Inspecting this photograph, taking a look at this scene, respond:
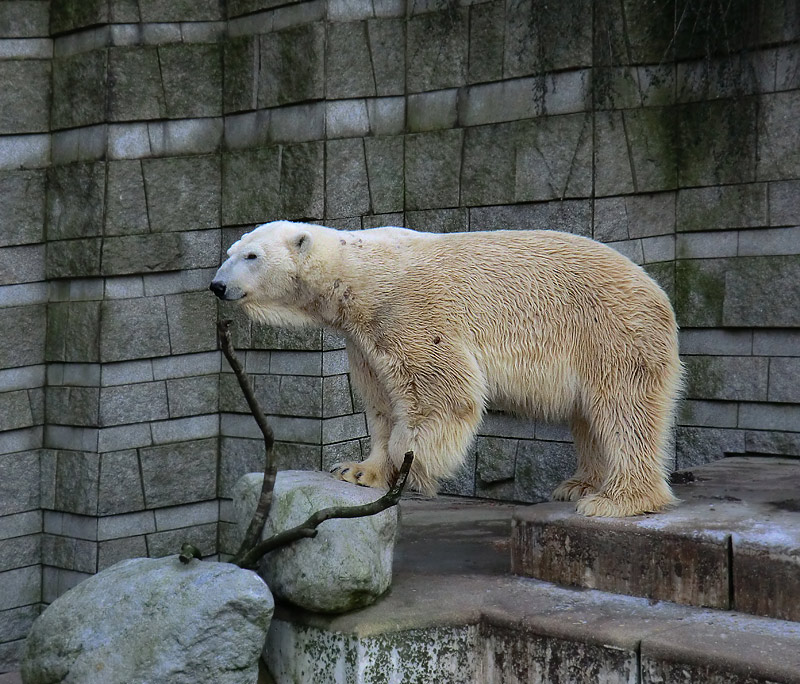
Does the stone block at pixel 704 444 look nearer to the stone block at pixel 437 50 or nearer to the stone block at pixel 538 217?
the stone block at pixel 538 217

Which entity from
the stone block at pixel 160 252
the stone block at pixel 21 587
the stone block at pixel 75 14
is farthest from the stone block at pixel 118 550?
the stone block at pixel 75 14

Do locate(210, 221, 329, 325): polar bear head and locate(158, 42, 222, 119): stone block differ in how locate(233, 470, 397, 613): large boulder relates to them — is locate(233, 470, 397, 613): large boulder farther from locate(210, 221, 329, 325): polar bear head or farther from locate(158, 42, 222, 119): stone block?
locate(158, 42, 222, 119): stone block

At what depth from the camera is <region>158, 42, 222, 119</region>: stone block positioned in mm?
6250

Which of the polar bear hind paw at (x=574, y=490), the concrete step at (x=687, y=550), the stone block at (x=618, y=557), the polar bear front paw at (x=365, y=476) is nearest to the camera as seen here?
the concrete step at (x=687, y=550)

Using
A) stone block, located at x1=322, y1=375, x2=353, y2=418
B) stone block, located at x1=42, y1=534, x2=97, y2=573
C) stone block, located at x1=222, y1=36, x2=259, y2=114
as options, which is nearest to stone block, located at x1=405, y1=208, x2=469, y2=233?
stone block, located at x1=322, y1=375, x2=353, y2=418

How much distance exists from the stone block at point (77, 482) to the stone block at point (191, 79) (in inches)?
86.8

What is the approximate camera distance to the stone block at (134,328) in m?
6.09

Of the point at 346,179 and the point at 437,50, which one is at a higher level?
the point at 437,50

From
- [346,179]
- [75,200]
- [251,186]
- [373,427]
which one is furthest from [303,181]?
[373,427]

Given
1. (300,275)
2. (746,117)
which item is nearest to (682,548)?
(300,275)

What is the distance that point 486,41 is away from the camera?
5867 millimetres

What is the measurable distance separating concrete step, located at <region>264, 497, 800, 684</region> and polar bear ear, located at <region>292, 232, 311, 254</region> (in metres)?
1.39

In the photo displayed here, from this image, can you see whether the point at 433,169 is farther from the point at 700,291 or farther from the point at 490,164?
the point at 700,291

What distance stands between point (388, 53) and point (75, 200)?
7.01ft
